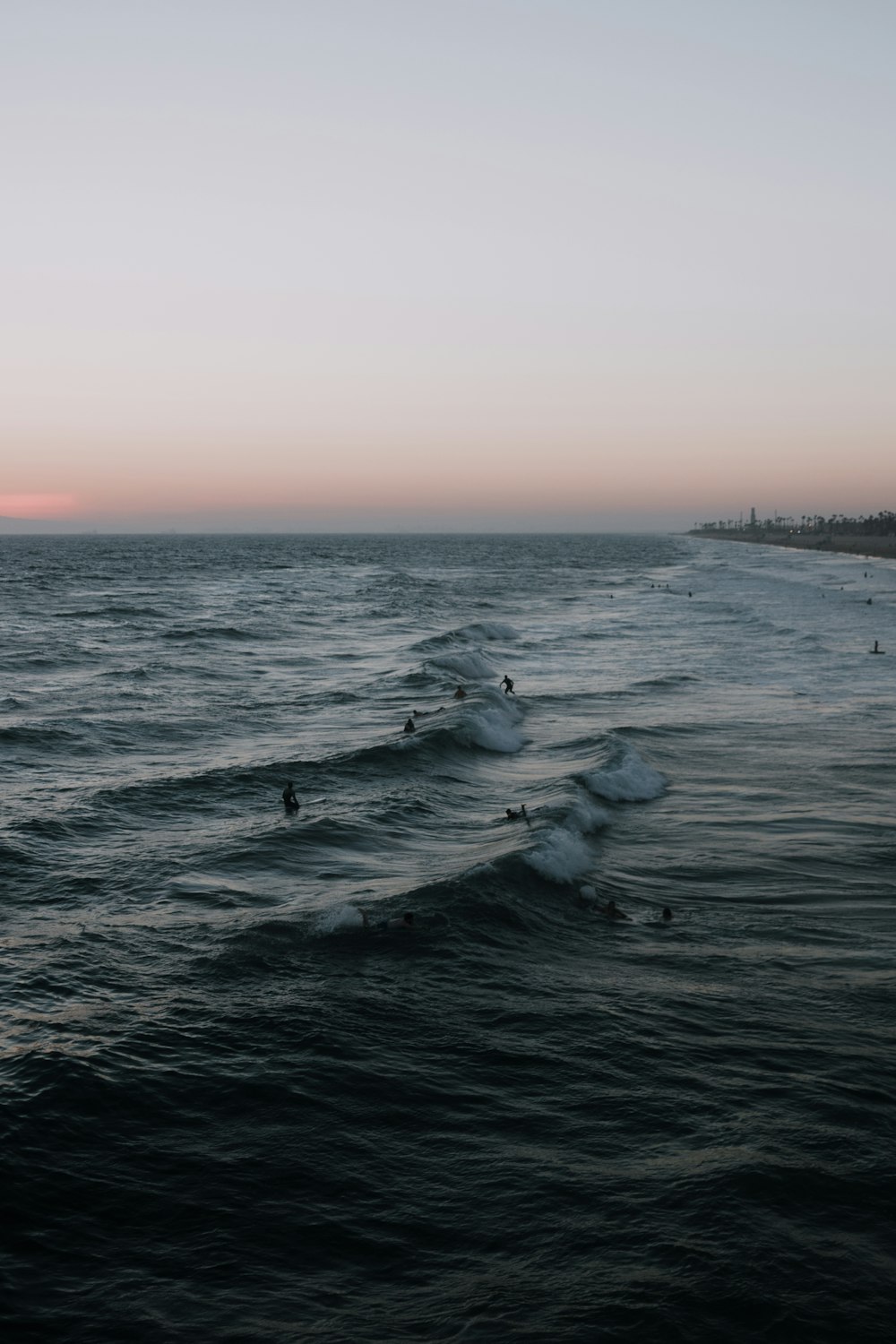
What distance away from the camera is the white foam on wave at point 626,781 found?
25797 millimetres

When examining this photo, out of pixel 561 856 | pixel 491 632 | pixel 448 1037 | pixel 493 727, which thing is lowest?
pixel 448 1037

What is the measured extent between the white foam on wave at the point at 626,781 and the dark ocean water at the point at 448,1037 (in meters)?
0.12

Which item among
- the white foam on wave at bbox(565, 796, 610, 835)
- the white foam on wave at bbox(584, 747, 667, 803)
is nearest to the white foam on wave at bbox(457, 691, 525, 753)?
the white foam on wave at bbox(584, 747, 667, 803)

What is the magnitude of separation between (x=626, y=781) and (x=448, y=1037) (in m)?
14.3

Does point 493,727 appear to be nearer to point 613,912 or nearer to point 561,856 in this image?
point 561,856

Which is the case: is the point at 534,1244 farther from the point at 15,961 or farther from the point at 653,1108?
Result: the point at 15,961

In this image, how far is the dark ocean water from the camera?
900 cm

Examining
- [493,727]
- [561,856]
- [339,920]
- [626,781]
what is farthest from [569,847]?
[493,727]

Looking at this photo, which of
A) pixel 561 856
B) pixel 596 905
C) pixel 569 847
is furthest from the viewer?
pixel 569 847

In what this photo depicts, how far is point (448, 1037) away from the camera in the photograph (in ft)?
43.4

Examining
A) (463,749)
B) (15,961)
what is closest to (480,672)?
(463,749)

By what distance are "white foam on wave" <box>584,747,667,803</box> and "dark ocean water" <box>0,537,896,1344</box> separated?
121mm

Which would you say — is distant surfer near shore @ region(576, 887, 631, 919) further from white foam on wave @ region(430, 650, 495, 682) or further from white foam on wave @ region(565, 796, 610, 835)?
white foam on wave @ region(430, 650, 495, 682)

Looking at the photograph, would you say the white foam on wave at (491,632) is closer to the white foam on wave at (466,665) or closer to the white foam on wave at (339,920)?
the white foam on wave at (466,665)
